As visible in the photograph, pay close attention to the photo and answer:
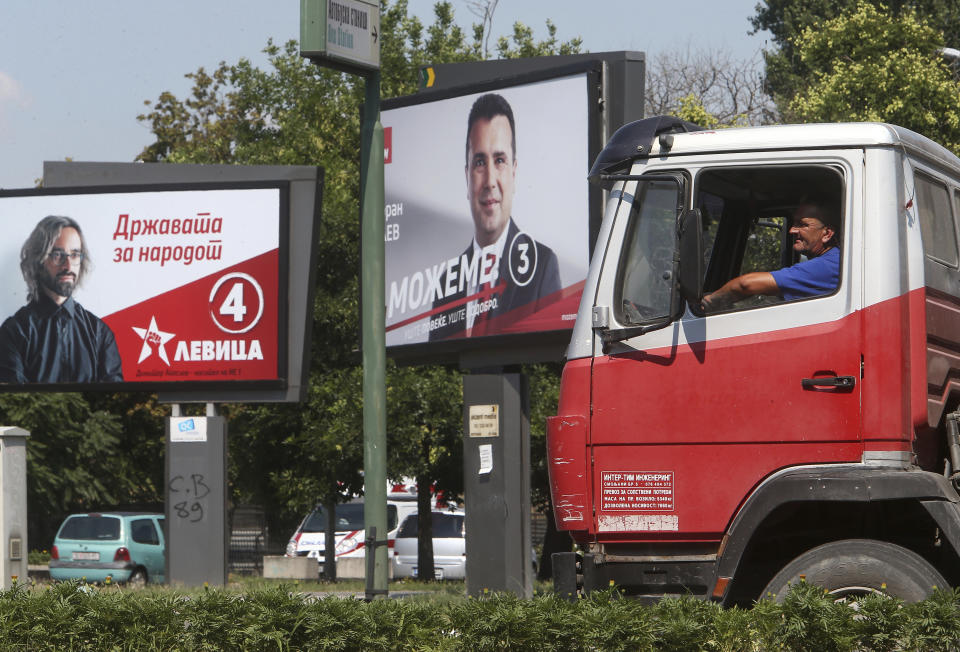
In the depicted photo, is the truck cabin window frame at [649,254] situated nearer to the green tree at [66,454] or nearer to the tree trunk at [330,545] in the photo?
the tree trunk at [330,545]

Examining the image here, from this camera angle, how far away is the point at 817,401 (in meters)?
6.47

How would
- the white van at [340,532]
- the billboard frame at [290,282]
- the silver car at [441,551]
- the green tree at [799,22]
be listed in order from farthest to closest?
the green tree at [799,22] → the white van at [340,532] → the silver car at [441,551] → the billboard frame at [290,282]

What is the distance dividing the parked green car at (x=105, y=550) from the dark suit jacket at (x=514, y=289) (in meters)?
13.9

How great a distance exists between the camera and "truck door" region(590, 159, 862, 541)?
256 inches

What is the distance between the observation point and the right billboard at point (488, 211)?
1363 centimetres

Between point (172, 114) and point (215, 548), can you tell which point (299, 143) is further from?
point (215, 548)

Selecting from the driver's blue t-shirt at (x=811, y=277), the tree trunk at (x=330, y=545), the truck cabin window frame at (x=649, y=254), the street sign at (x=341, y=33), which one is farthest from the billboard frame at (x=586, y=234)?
the tree trunk at (x=330, y=545)

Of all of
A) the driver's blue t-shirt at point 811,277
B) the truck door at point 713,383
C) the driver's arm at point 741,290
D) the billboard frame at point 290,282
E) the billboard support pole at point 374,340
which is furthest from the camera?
the billboard frame at point 290,282

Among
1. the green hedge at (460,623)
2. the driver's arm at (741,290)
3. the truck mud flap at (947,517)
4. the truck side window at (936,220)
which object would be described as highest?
the truck side window at (936,220)

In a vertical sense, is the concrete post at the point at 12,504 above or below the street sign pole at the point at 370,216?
below

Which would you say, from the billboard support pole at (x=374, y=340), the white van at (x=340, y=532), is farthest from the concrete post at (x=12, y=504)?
the white van at (x=340, y=532)

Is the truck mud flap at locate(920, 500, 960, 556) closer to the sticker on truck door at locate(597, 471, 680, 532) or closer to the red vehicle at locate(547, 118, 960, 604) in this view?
the red vehicle at locate(547, 118, 960, 604)

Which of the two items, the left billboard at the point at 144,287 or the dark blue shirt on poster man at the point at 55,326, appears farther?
the dark blue shirt on poster man at the point at 55,326

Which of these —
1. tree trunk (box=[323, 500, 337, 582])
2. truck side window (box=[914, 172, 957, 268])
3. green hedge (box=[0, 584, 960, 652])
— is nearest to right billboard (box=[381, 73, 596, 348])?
truck side window (box=[914, 172, 957, 268])
